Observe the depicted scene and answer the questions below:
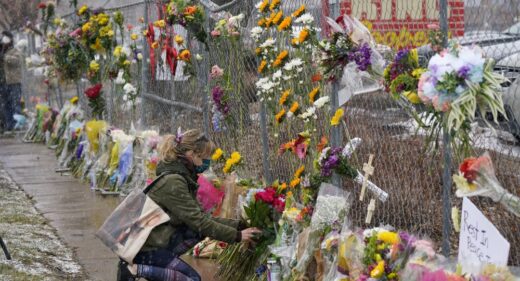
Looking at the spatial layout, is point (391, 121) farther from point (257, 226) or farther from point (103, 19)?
point (103, 19)

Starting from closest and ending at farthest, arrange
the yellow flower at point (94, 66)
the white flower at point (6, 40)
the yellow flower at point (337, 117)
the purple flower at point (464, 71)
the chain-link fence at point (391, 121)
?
the purple flower at point (464, 71), the chain-link fence at point (391, 121), the yellow flower at point (337, 117), the yellow flower at point (94, 66), the white flower at point (6, 40)

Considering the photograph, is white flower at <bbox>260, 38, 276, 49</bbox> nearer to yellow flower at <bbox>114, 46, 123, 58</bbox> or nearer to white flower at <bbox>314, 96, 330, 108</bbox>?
white flower at <bbox>314, 96, 330, 108</bbox>

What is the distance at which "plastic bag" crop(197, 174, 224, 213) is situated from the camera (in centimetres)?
730

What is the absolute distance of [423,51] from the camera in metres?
4.76

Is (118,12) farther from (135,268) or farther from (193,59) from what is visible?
(135,268)

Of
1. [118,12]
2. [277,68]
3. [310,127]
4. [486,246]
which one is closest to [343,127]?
[310,127]

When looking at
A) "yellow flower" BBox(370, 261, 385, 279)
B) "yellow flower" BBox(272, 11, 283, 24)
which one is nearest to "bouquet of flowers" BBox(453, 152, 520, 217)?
"yellow flower" BBox(370, 261, 385, 279)

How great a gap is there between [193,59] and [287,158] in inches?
85.7

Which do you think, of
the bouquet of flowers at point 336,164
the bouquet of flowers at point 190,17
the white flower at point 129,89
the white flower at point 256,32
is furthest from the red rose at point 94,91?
the bouquet of flowers at point 336,164

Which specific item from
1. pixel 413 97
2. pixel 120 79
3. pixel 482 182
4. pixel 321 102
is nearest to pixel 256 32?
pixel 321 102

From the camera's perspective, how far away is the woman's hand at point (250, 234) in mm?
6070

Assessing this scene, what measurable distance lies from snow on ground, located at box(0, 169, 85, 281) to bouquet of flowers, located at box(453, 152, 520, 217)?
3879 millimetres

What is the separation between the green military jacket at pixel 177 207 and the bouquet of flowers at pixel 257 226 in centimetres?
49

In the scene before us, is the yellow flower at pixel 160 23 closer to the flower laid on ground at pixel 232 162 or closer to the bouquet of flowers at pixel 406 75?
the flower laid on ground at pixel 232 162
